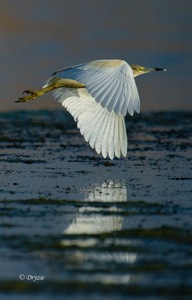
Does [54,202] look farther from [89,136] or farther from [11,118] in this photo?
[11,118]

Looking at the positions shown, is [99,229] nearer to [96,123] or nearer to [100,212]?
[100,212]

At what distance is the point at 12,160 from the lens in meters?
15.2

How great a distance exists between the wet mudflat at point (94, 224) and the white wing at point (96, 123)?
1.74ft

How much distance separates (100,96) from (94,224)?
3.88ft

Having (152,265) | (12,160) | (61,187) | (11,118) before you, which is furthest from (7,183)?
(11,118)

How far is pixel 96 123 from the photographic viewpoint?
463 inches

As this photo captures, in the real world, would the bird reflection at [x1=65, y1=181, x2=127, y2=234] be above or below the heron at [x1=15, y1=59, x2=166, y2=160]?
below

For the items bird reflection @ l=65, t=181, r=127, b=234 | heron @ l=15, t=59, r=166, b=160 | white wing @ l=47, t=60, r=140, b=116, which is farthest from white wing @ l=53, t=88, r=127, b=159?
white wing @ l=47, t=60, r=140, b=116

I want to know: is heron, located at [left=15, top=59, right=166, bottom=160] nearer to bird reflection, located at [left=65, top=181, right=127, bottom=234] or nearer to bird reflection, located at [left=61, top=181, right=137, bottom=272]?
bird reflection, located at [left=65, top=181, right=127, bottom=234]

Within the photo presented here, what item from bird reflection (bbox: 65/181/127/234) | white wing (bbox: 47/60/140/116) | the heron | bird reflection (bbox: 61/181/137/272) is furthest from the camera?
the heron

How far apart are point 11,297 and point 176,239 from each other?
2.24 metres

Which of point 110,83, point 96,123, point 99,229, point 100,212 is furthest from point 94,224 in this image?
point 96,123

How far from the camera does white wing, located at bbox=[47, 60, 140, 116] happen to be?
29.7 ft

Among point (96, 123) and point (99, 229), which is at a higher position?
point (96, 123)
